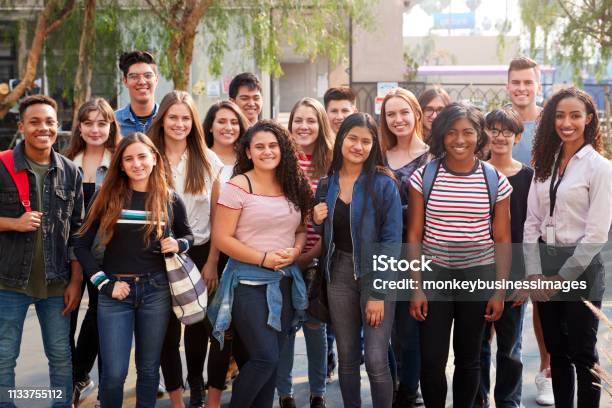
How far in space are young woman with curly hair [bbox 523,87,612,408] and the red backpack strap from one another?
2745 mm

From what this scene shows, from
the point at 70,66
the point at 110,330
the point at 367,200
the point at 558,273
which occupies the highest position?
the point at 70,66

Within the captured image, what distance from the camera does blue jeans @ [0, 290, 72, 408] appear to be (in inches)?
144

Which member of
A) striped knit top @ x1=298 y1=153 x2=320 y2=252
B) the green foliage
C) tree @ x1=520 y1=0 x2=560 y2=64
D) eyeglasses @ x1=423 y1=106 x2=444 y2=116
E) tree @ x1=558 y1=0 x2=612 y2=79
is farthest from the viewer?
tree @ x1=520 y1=0 x2=560 y2=64

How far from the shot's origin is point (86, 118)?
4.25m

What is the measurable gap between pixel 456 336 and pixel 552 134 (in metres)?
1.27

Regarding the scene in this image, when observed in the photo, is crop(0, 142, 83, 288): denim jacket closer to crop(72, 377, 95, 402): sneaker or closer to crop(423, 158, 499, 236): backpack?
crop(72, 377, 95, 402): sneaker

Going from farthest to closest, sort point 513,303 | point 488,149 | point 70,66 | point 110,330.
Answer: point 70,66, point 488,149, point 513,303, point 110,330

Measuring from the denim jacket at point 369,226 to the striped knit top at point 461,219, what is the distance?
0.19 m

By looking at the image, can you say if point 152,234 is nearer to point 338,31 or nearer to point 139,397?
point 139,397

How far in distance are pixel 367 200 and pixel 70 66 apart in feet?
26.7

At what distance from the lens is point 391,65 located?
14.3m

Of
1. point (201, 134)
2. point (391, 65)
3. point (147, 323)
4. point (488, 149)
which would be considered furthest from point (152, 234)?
point (391, 65)

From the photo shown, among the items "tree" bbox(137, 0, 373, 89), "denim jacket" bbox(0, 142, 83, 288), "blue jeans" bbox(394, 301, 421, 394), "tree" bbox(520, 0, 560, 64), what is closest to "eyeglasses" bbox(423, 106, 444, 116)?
"blue jeans" bbox(394, 301, 421, 394)

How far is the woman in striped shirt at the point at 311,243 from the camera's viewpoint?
13.5 ft
